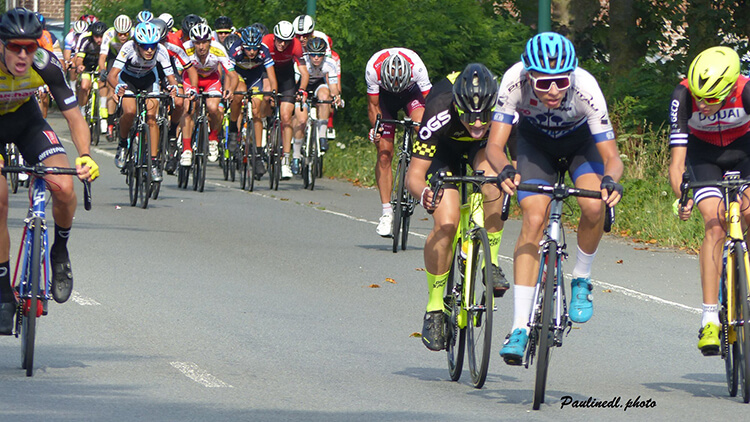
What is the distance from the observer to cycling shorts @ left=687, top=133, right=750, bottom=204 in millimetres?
8445

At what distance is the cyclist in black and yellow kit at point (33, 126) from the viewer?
796cm

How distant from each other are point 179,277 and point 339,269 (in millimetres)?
1574

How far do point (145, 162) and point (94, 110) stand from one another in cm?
1343

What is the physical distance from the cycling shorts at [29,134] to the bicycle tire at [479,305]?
97.8 inches

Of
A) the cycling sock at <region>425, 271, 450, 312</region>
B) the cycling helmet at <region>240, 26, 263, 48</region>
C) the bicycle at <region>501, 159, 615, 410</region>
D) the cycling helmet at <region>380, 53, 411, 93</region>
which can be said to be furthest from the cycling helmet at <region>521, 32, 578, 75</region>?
the cycling helmet at <region>240, 26, 263, 48</region>

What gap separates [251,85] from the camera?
20.9 metres

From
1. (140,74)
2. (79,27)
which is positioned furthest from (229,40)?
(79,27)

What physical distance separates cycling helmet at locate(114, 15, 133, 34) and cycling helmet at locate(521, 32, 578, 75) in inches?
664

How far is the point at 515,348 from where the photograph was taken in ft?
Result: 23.9

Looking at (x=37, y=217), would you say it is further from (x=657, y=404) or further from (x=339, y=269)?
(x=339, y=269)

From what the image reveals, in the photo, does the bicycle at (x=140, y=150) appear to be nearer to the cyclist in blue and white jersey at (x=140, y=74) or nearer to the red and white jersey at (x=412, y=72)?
the cyclist in blue and white jersey at (x=140, y=74)

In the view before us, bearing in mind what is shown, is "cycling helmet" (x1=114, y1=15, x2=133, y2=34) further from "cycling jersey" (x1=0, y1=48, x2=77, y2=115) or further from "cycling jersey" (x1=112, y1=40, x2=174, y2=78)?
"cycling jersey" (x1=0, y1=48, x2=77, y2=115)

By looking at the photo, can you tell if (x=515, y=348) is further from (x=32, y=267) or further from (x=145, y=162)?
(x=145, y=162)

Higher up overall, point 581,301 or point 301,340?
point 581,301
